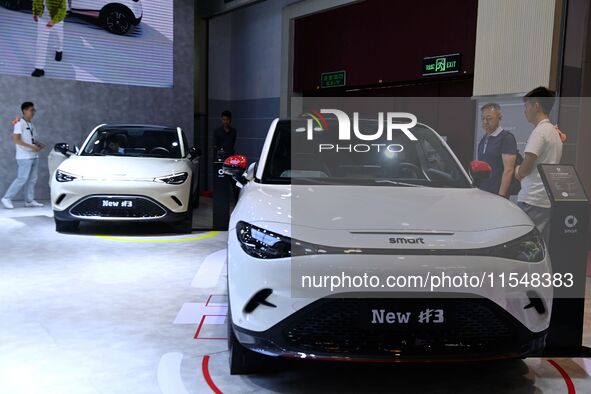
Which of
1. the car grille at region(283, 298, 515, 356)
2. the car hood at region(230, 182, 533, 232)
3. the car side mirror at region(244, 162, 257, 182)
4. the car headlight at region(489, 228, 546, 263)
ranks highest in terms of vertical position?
the car side mirror at region(244, 162, 257, 182)

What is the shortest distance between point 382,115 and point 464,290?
5.81 feet

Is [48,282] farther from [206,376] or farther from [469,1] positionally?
[469,1]

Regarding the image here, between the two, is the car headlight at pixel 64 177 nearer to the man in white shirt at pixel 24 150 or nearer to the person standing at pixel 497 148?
the man in white shirt at pixel 24 150

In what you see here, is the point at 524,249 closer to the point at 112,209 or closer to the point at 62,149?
the point at 112,209

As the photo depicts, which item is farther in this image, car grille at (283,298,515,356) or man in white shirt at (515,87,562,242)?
man in white shirt at (515,87,562,242)

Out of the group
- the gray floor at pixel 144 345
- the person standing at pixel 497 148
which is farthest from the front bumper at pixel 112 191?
the person standing at pixel 497 148

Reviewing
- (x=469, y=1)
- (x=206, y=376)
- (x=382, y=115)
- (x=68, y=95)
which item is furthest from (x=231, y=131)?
(x=206, y=376)

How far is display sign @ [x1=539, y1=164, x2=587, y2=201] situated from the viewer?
3279 millimetres

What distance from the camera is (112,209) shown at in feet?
22.0

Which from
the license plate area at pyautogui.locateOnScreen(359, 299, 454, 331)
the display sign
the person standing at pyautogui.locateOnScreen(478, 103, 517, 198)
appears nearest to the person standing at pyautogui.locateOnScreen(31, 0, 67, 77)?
the person standing at pyautogui.locateOnScreen(478, 103, 517, 198)

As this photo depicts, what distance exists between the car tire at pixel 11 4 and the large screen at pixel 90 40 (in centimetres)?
2

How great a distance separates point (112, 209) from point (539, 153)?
4.52m

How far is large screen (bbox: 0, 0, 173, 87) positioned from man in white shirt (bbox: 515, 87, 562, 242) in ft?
27.6

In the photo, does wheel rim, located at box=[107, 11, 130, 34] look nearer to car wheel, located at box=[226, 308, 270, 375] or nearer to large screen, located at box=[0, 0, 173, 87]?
large screen, located at box=[0, 0, 173, 87]
